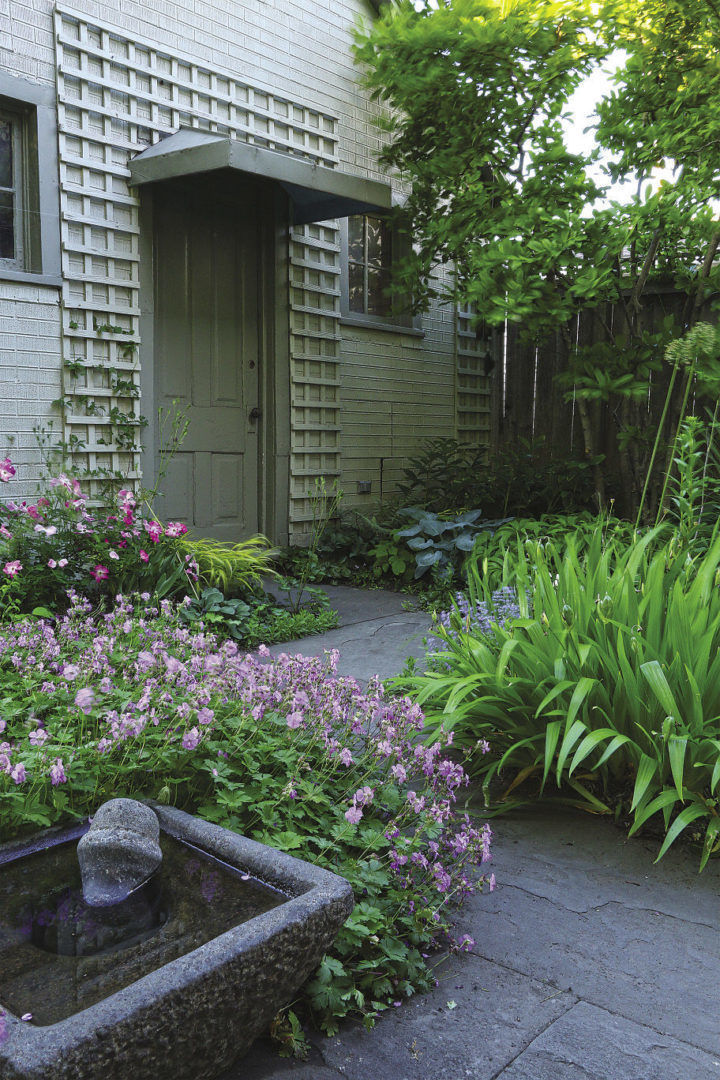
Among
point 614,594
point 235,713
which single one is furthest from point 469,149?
point 235,713

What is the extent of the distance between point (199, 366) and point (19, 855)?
4.79m

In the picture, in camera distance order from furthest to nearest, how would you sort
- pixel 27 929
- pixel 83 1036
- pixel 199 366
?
pixel 199 366, pixel 27 929, pixel 83 1036

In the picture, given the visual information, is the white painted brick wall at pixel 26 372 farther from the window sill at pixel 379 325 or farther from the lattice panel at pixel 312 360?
the window sill at pixel 379 325

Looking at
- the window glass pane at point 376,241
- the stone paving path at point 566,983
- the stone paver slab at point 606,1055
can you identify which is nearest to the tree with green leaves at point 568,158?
the window glass pane at point 376,241

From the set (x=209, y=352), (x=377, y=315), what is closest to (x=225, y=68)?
(x=209, y=352)

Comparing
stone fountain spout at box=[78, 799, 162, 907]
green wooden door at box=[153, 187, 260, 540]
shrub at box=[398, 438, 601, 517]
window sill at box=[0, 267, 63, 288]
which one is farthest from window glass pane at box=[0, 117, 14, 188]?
stone fountain spout at box=[78, 799, 162, 907]

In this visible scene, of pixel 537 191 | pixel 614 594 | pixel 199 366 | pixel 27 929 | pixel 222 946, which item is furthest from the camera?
pixel 199 366

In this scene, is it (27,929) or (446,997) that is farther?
(446,997)

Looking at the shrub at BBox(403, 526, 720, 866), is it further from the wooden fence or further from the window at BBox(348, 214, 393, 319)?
the window at BBox(348, 214, 393, 319)

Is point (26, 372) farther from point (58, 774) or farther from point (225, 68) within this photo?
point (58, 774)

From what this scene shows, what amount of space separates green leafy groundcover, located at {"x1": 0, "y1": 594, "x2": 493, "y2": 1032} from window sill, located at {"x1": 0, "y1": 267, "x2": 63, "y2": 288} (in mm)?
2966

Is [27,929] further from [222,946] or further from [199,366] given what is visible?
[199,366]

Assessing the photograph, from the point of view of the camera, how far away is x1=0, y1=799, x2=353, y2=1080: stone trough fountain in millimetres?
1257

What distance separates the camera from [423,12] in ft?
20.6
